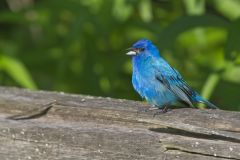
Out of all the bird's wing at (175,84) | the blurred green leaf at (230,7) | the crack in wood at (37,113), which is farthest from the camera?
the blurred green leaf at (230,7)

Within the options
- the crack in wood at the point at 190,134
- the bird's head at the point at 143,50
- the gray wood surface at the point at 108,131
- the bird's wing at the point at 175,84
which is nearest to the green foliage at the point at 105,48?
the bird's head at the point at 143,50

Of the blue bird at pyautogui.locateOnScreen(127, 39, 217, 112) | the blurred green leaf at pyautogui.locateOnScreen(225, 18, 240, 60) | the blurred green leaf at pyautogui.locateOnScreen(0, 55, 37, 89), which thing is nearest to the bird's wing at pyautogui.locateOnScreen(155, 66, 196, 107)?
the blue bird at pyautogui.locateOnScreen(127, 39, 217, 112)

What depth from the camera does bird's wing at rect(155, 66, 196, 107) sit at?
3.69m

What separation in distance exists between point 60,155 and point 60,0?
6.54 feet

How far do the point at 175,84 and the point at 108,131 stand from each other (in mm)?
1150

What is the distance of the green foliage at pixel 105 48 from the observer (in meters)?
4.41

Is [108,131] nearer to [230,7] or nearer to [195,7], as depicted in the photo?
[195,7]

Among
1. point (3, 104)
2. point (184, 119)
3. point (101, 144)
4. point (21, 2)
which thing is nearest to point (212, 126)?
point (184, 119)

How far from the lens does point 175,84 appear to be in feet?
12.6

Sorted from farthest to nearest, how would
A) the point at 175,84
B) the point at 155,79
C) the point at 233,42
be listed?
the point at 155,79 < the point at 175,84 < the point at 233,42

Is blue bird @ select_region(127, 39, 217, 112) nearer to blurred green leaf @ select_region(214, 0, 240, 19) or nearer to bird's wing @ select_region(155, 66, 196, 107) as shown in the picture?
bird's wing @ select_region(155, 66, 196, 107)

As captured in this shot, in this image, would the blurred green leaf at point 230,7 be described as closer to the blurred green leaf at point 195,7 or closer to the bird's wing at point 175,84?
the blurred green leaf at point 195,7

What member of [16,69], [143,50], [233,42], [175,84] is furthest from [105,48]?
[233,42]

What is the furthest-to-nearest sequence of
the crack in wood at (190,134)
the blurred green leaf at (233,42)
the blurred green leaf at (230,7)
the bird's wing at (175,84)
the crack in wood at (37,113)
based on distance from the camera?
the blurred green leaf at (230,7)
the bird's wing at (175,84)
the blurred green leaf at (233,42)
the crack in wood at (37,113)
the crack in wood at (190,134)
